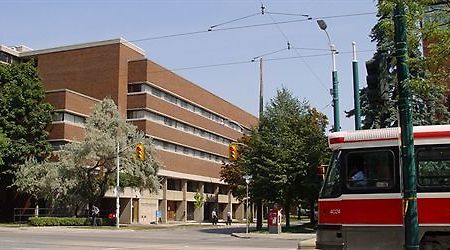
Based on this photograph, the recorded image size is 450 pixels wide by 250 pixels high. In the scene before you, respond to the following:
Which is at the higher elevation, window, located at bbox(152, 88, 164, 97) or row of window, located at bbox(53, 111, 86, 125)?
window, located at bbox(152, 88, 164, 97)

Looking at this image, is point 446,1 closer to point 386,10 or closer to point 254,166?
point 386,10

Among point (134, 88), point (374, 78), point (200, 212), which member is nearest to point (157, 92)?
point (134, 88)

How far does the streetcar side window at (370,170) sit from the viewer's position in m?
12.3

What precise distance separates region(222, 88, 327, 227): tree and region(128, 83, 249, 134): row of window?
2810cm

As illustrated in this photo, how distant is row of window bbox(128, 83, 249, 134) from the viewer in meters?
69.2

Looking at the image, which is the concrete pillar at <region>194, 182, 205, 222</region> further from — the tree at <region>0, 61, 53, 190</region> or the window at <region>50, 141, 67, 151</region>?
the tree at <region>0, 61, 53, 190</region>

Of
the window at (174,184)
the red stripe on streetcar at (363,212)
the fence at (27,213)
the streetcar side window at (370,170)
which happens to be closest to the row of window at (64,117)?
the fence at (27,213)

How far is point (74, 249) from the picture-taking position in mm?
21656

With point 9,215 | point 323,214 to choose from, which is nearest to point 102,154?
point 9,215

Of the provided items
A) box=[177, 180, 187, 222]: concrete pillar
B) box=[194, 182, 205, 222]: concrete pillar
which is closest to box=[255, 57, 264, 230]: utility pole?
box=[177, 180, 187, 222]: concrete pillar

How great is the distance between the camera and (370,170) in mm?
12508

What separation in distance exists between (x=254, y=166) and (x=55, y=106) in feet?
92.1

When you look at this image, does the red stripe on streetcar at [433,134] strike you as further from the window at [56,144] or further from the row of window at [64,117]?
the row of window at [64,117]

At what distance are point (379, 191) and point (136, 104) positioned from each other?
57.7 m
